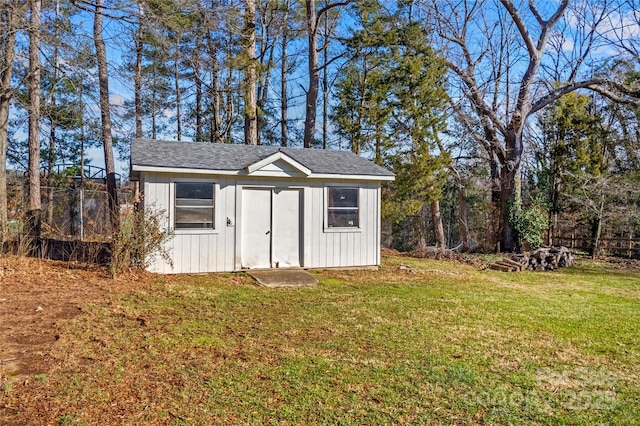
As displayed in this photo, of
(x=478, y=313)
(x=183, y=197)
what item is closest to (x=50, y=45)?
(x=183, y=197)

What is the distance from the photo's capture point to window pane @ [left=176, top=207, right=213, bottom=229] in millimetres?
8953

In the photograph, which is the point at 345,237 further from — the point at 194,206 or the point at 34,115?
the point at 34,115

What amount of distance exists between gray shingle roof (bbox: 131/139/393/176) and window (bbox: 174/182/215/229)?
1.45 feet

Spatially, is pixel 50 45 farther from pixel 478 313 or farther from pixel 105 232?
pixel 478 313

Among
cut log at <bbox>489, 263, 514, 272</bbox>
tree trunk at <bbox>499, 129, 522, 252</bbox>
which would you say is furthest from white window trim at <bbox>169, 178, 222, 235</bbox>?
tree trunk at <bbox>499, 129, 522, 252</bbox>

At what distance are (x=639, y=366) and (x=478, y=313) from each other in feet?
7.64

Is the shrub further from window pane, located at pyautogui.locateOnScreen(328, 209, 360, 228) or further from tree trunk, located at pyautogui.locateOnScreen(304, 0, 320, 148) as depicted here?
tree trunk, located at pyautogui.locateOnScreen(304, 0, 320, 148)

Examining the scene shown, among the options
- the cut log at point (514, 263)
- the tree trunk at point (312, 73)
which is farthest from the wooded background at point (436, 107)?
the cut log at point (514, 263)

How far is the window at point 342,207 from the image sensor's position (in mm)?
10344

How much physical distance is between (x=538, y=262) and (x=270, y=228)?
823 centimetres

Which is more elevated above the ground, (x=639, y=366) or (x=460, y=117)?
(x=460, y=117)

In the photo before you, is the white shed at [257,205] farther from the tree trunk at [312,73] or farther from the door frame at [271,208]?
the tree trunk at [312,73]

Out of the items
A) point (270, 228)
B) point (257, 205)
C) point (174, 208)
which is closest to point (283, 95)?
point (257, 205)

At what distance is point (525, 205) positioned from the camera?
716 inches
